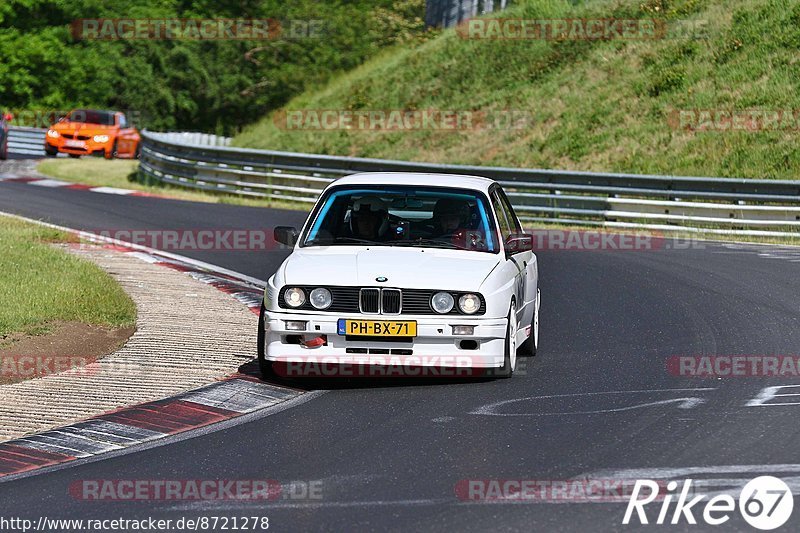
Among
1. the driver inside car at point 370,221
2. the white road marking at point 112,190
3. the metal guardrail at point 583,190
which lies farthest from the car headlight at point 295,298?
the white road marking at point 112,190

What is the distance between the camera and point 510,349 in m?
9.55

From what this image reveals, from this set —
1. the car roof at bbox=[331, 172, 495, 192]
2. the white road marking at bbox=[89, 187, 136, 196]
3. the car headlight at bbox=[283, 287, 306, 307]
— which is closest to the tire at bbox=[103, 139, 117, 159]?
the white road marking at bbox=[89, 187, 136, 196]

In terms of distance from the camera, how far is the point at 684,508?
6008 mm

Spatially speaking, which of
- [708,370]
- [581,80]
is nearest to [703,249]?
[708,370]

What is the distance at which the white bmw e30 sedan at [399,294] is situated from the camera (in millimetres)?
9211

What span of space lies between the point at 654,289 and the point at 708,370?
4980 mm

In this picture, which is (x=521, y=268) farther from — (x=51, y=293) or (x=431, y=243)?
(x=51, y=293)

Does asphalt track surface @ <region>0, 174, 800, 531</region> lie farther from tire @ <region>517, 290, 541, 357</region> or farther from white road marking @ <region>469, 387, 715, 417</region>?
tire @ <region>517, 290, 541, 357</region>

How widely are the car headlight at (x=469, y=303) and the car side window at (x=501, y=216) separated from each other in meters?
1.25

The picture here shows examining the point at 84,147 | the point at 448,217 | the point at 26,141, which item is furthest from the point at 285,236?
the point at 26,141

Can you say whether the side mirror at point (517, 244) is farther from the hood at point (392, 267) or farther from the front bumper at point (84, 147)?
the front bumper at point (84, 147)

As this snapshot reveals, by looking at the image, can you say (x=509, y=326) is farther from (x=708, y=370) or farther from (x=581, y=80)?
(x=581, y=80)

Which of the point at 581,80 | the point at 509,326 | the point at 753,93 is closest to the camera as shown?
the point at 509,326

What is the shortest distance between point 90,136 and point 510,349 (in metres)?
30.7
